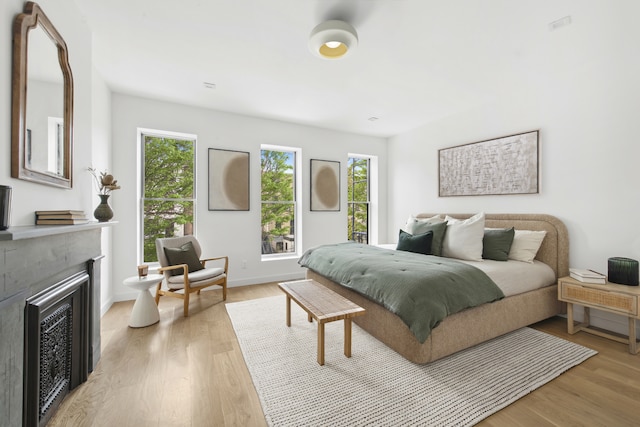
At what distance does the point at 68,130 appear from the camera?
1865 millimetres

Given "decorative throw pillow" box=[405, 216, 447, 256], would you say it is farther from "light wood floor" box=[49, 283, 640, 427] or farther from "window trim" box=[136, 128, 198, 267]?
"window trim" box=[136, 128, 198, 267]

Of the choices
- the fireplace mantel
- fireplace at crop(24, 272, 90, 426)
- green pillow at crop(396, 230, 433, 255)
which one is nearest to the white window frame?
green pillow at crop(396, 230, 433, 255)

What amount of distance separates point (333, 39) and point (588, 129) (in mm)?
2845

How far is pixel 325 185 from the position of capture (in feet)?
16.2

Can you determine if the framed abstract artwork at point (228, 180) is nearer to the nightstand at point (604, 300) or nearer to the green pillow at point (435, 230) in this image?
the green pillow at point (435, 230)

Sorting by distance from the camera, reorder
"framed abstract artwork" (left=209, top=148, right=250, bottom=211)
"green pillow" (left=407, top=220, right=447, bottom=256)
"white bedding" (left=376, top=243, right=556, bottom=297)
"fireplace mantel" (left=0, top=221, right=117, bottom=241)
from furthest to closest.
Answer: "framed abstract artwork" (left=209, top=148, right=250, bottom=211)
"green pillow" (left=407, top=220, right=447, bottom=256)
"white bedding" (left=376, top=243, right=556, bottom=297)
"fireplace mantel" (left=0, top=221, right=117, bottom=241)

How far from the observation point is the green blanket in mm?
1908

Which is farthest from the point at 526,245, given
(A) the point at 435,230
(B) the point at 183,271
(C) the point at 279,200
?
(B) the point at 183,271

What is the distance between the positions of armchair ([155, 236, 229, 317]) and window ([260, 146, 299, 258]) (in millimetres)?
1269

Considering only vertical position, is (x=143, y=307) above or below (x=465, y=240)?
below

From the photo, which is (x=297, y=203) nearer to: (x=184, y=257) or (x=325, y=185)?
(x=325, y=185)

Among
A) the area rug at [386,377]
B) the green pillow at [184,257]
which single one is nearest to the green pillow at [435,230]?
the area rug at [386,377]

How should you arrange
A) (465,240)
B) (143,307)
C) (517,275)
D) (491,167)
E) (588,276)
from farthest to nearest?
(491,167) → (465,240) → (143,307) → (517,275) → (588,276)

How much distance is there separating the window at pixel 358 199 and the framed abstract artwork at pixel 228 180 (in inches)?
83.1
